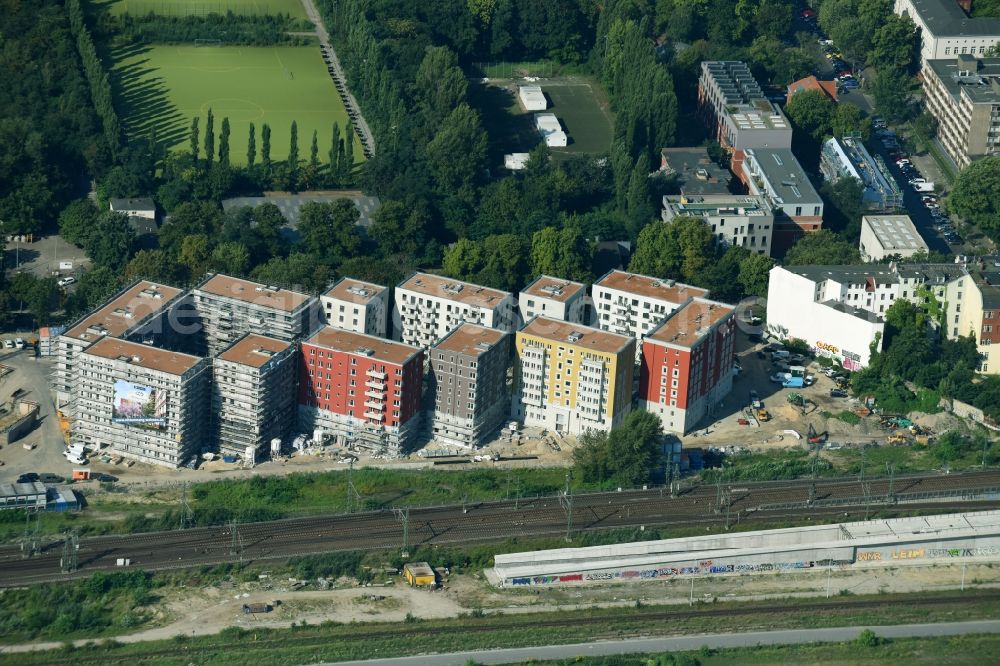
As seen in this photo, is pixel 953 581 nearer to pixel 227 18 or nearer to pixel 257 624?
pixel 257 624

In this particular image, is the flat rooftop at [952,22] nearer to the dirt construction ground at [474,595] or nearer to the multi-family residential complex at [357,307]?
the multi-family residential complex at [357,307]

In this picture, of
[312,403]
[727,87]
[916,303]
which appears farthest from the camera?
[727,87]

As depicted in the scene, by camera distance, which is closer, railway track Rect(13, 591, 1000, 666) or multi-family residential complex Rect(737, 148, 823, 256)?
railway track Rect(13, 591, 1000, 666)

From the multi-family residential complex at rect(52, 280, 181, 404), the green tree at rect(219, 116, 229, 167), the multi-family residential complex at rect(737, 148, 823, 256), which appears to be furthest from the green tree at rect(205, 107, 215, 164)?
the multi-family residential complex at rect(737, 148, 823, 256)

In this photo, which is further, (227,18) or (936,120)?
(227,18)

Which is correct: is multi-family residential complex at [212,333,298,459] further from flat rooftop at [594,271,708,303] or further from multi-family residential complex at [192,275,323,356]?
flat rooftop at [594,271,708,303]

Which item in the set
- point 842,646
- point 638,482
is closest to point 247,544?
point 638,482
